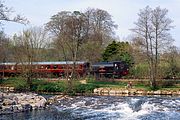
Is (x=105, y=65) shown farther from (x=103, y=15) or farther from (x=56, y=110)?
(x=56, y=110)

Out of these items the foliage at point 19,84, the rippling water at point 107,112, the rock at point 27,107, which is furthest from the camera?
the foliage at point 19,84

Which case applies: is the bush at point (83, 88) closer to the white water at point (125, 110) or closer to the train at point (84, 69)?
the white water at point (125, 110)

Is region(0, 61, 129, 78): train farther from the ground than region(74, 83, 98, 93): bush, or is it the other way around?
region(0, 61, 129, 78): train

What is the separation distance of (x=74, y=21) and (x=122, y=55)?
9124 millimetres

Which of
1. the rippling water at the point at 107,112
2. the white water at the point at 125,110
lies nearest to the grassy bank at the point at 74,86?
the white water at the point at 125,110

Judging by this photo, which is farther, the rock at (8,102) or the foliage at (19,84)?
the foliage at (19,84)

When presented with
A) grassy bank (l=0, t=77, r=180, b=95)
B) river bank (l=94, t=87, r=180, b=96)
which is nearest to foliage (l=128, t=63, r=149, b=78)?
grassy bank (l=0, t=77, r=180, b=95)

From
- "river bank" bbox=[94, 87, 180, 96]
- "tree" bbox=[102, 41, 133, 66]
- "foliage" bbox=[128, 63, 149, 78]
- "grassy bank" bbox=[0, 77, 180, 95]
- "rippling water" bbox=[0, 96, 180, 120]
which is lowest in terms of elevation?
"rippling water" bbox=[0, 96, 180, 120]

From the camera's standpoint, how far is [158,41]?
44.2m

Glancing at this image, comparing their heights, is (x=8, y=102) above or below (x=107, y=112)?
above

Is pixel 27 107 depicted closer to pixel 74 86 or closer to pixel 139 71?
pixel 74 86

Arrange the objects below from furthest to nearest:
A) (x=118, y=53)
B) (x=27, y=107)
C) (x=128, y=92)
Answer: (x=118, y=53) < (x=128, y=92) < (x=27, y=107)

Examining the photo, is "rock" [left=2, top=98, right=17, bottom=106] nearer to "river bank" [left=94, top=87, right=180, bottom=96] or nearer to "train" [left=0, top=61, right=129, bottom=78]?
"river bank" [left=94, top=87, right=180, bottom=96]

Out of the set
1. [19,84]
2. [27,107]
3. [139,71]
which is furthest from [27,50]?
[27,107]
